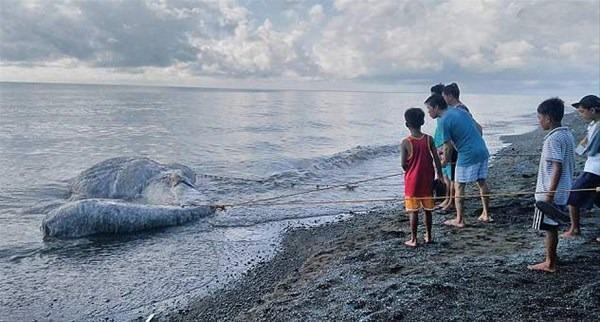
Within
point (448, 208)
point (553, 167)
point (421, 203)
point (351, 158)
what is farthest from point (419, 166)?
point (351, 158)

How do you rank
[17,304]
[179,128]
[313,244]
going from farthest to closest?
[179,128]
[313,244]
[17,304]

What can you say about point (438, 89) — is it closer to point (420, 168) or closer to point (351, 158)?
point (420, 168)

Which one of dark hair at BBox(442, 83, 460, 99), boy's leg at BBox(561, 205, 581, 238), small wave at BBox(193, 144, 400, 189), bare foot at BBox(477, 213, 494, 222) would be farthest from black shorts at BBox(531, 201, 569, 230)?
small wave at BBox(193, 144, 400, 189)

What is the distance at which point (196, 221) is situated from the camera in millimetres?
10602

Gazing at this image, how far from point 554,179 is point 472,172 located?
82.2 inches

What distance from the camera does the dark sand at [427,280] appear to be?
14.8 feet

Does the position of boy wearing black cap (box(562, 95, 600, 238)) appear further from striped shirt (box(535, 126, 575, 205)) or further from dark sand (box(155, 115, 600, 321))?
striped shirt (box(535, 126, 575, 205))

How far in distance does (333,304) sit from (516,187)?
7004 millimetres

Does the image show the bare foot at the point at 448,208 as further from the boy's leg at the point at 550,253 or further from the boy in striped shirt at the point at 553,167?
the boy in striped shirt at the point at 553,167

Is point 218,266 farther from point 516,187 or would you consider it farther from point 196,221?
point 516,187

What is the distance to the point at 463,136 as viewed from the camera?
22.6 ft

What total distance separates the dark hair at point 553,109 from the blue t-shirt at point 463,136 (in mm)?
1833

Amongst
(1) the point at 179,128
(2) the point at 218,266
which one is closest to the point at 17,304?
(2) the point at 218,266

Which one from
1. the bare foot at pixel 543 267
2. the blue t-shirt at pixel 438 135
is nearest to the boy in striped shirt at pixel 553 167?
the bare foot at pixel 543 267
